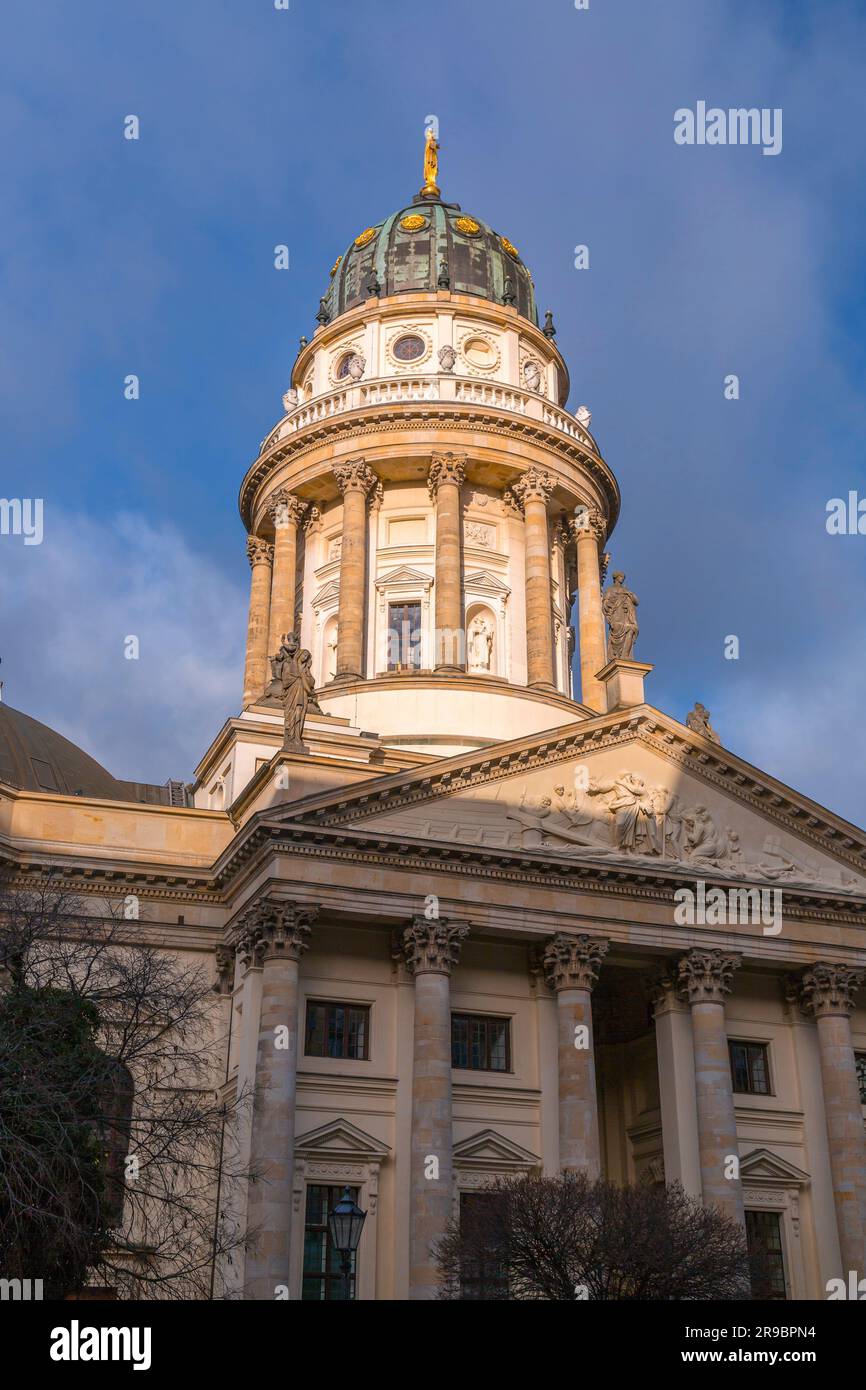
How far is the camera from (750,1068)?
114 ft

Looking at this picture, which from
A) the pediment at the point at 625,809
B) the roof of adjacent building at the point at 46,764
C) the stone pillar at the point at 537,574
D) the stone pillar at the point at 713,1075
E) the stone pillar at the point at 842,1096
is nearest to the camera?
the stone pillar at the point at 713,1075

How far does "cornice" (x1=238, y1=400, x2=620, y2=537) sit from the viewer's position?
4712cm

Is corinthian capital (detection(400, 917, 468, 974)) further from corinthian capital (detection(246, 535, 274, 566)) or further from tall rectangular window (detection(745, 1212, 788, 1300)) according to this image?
corinthian capital (detection(246, 535, 274, 566))

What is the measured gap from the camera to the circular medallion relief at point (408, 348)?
5088 cm

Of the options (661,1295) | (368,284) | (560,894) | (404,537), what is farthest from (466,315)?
(661,1295)

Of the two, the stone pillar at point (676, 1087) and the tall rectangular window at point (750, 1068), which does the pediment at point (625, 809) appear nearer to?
the stone pillar at point (676, 1087)

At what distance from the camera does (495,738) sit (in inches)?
1644

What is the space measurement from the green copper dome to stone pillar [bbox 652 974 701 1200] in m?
29.5

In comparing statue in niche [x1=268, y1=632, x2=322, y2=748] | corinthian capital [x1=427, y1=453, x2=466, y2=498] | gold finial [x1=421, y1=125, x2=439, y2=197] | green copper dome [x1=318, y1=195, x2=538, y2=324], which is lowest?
statue in niche [x1=268, y1=632, x2=322, y2=748]

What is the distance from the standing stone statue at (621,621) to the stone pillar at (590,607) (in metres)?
10.3

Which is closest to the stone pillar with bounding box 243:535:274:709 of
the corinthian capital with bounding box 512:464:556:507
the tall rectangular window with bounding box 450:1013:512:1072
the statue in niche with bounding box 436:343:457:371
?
the statue in niche with bounding box 436:343:457:371

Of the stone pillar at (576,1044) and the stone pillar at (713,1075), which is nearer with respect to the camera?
the stone pillar at (576,1044)

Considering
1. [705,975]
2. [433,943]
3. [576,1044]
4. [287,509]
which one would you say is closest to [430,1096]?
[433,943]

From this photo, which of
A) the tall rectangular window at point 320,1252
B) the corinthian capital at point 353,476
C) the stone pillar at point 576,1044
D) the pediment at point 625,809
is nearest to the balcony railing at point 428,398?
the corinthian capital at point 353,476
